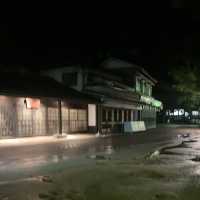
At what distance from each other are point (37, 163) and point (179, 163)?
5265mm

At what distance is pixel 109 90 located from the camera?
4194cm

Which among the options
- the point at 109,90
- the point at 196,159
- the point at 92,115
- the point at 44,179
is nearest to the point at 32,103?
the point at 92,115

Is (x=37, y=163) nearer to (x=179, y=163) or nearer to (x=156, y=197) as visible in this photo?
(x=179, y=163)

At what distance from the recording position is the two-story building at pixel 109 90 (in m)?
40.8

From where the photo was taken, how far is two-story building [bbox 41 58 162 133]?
134ft

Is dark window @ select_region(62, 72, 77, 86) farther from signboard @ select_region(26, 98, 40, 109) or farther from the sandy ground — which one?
the sandy ground

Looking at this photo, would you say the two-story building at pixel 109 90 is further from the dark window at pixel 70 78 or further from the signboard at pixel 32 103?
the signboard at pixel 32 103

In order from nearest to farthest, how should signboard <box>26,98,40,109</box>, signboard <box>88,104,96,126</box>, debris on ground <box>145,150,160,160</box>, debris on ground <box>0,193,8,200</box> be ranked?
debris on ground <box>0,193,8,200</box>, debris on ground <box>145,150,160,160</box>, signboard <box>26,98,40,109</box>, signboard <box>88,104,96,126</box>

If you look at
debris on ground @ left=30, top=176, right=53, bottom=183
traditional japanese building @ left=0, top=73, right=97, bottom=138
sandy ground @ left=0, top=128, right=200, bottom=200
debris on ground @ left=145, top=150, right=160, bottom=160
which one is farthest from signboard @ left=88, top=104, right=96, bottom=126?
debris on ground @ left=30, top=176, right=53, bottom=183

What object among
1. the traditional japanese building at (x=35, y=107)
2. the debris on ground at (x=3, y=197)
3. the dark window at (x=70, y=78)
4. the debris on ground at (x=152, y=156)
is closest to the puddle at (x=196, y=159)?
the debris on ground at (x=152, y=156)

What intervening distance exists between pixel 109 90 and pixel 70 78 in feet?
12.6

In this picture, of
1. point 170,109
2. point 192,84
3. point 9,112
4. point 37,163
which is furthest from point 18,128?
point 170,109

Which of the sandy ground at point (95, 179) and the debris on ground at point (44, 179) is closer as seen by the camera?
the sandy ground at point (95, 179)

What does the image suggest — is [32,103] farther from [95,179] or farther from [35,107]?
[95,179]
